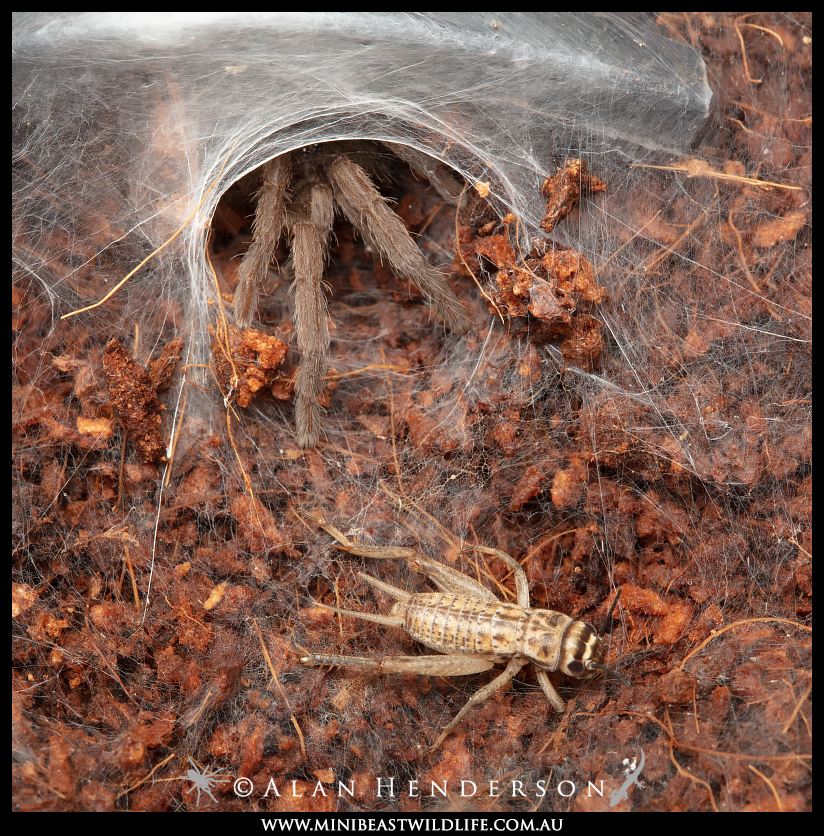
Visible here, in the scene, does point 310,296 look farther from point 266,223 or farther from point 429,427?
point 429,427

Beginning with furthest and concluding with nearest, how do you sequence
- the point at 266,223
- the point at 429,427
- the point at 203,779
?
1. the point at 429,427
2. the point at 266,223
3. the point at 203,779

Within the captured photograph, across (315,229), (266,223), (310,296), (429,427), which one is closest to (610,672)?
(429,427)

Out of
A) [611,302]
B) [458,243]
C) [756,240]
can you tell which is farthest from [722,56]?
[458,243]

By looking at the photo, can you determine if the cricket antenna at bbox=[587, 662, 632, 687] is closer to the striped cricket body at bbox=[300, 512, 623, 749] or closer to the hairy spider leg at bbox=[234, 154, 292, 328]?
the striped cricket body at bbox=[300, 512, 623, 749]

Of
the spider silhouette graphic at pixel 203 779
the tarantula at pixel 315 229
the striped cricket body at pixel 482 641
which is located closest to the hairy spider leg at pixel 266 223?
the tarantula at pixel 315 229

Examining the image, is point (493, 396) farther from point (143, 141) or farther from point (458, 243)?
point (143, 141)

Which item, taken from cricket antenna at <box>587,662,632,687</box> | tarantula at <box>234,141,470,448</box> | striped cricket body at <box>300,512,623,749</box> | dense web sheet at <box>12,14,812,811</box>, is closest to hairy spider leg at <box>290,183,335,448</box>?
tarantula at <box>234,141,470,448</box>
